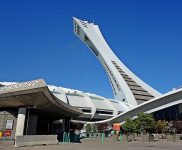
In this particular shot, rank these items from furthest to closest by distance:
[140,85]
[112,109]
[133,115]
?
[140,85], [112,109], [133,115]

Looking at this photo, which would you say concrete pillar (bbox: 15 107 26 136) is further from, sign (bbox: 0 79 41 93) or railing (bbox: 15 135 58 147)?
sign (bbox: 0 79 41 93)

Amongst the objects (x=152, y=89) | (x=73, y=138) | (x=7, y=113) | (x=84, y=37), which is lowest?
(x=73, y=138)

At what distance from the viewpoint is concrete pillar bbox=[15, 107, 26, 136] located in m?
26.2

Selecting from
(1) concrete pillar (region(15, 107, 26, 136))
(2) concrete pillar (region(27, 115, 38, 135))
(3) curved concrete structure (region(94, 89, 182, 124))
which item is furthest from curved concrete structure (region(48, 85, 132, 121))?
(1) concrete pillar (region(15, 107, 26, 136))

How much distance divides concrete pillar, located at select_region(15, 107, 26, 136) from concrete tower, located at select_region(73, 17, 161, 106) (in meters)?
83.4

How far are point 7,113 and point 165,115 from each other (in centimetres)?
4364

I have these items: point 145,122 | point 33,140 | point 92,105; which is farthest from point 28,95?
point 92,105

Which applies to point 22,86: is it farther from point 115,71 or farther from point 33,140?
point 115,71

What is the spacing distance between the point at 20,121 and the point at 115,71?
299 ft

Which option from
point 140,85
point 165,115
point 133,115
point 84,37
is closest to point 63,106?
point 165,115

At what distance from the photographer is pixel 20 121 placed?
26.5m

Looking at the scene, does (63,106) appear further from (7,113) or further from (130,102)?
(130,102)

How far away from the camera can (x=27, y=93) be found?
22.8 m

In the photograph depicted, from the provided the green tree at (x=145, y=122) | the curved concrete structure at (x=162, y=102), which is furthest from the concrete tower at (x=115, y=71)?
the green tree at (x=145, y=122)
